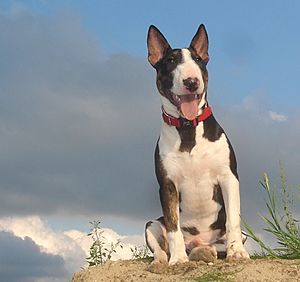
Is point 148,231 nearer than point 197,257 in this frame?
No

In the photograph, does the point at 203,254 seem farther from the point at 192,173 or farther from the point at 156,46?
the point at 156,46

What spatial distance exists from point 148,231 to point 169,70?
1978 mm

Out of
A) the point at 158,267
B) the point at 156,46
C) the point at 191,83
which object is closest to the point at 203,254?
the point at 158,267

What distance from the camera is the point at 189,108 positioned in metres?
7.87

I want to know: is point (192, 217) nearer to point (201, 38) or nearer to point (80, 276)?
point (80, 276)

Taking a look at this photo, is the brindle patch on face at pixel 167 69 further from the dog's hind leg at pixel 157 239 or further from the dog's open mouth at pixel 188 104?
the dog's hind leg at pixel 157 239

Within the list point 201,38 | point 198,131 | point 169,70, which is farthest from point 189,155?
point 201,38

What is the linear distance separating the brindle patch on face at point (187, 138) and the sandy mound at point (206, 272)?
4.29 feet

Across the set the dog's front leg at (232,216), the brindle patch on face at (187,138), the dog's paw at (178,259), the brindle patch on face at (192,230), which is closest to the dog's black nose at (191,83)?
the brindle patch on face at (187,138)

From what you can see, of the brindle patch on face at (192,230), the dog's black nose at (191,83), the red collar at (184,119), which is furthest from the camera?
the brindle patch on face at (192,230)

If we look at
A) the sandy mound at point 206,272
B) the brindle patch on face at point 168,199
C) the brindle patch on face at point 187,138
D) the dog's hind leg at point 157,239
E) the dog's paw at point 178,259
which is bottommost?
the sandy mound at point 206,272

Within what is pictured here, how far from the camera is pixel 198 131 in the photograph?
8.08 m

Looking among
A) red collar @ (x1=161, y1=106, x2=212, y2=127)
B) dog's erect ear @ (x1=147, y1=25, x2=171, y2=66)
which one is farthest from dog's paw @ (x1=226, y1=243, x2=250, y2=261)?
dog's erect ear @ (x1=147, y1=25, x2=171, y2=66)

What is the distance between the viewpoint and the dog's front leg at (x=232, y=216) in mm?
7848
